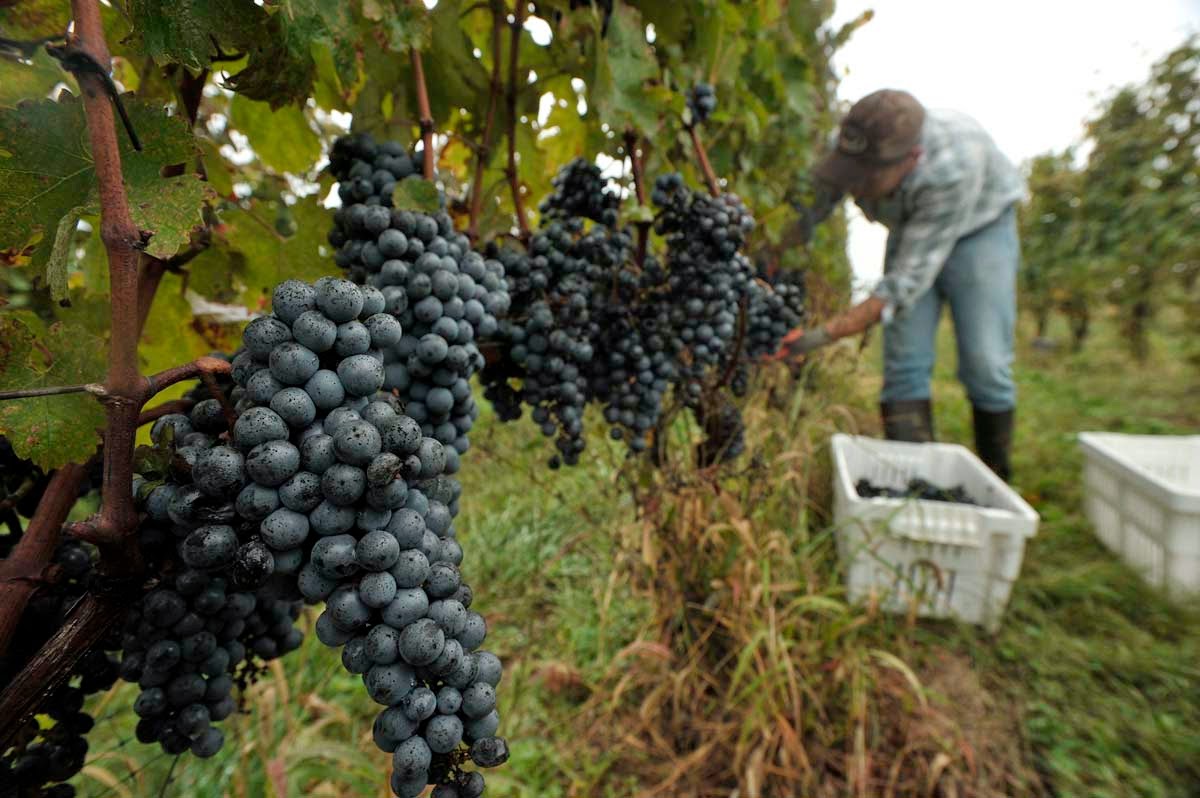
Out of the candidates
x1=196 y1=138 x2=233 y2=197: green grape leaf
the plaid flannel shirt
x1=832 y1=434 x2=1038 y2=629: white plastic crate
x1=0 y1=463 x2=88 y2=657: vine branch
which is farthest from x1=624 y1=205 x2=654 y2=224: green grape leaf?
the plaid flannel shirt

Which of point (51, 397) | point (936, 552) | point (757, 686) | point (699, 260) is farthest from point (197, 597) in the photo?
point (936, 552)

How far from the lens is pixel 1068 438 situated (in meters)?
4.43

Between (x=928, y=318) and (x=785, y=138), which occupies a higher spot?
(x=785, y=138)

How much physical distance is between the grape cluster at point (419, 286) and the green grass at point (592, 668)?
3.27 ft

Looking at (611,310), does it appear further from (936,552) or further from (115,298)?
A: (936,552)

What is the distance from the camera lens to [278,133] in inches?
40.2

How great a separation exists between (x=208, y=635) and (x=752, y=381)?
6.58 ft

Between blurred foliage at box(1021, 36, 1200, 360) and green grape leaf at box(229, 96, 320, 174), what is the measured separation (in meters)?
5.99

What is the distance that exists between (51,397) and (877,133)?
294 centimetres

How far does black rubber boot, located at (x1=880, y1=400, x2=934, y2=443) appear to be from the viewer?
3.49 metres

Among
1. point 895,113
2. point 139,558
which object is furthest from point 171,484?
point 895,113

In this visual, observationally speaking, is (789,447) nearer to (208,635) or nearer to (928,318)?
(928,318)

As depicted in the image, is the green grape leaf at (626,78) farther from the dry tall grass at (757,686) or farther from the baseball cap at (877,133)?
the baseball cap at (877,133)

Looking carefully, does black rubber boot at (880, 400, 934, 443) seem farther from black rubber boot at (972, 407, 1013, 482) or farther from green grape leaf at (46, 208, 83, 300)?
green grape leaf at (46, 208, 83, 300)
